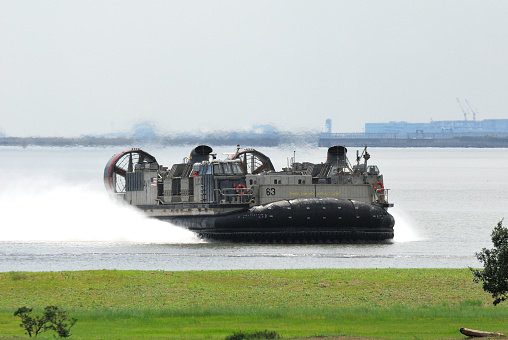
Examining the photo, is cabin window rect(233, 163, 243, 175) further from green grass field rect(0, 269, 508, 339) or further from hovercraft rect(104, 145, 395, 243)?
green grass field rect(0, 269, 508, 339)

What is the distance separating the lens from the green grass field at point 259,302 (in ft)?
71.1

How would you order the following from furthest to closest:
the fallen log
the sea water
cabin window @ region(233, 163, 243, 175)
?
1. cabin window @ region(233, 163, 243, 175)
2. the sea water
3. the fallen log

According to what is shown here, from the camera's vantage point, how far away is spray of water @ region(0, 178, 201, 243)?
55.1m

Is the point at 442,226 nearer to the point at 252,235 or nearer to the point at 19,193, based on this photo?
the point at 252,235

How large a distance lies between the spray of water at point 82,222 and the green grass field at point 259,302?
2349 centimetres

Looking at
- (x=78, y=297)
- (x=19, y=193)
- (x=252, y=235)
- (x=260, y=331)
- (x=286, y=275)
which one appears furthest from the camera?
(x=19, y=193)

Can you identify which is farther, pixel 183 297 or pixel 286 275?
pixel 286 275

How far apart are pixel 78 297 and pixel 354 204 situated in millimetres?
26455

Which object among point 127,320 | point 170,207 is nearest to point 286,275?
point 127,320

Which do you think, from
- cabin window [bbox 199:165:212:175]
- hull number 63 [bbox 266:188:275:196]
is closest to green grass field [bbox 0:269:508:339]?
hull number 63 [bbox 266:188:275:196]

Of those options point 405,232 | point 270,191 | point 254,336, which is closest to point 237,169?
point 270,191

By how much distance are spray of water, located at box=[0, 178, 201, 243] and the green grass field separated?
925 inches

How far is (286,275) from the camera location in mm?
30875

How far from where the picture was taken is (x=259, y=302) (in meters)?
26.0
